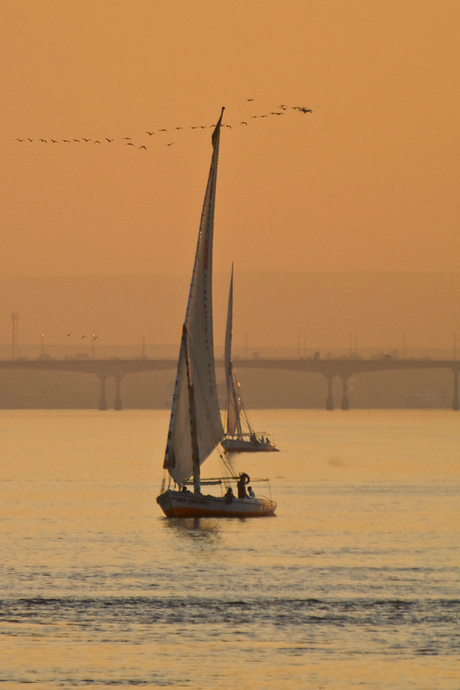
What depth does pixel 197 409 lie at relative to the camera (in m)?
70.1

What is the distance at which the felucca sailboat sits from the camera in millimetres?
68625

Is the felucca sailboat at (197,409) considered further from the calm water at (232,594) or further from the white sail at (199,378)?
the calm water at (232,594)

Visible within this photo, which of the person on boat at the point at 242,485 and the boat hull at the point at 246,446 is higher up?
the boat hull at the point at 246,446

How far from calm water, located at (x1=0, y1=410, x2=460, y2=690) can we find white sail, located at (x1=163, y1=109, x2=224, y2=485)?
143 inches

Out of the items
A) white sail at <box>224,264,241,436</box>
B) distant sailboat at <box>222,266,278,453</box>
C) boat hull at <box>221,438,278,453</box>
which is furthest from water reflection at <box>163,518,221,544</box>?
boat hull at <box>221,438,278,453</box>

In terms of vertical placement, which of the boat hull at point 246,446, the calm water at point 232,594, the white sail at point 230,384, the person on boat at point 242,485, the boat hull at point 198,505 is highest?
the white sail at point 230,384

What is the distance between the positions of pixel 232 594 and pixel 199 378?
22234 mm

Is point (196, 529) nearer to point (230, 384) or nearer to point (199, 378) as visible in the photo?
point (199, 378)

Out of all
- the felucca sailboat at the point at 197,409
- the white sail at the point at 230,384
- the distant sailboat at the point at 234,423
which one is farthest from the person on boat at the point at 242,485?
the distant sailboat at the point at 234,423

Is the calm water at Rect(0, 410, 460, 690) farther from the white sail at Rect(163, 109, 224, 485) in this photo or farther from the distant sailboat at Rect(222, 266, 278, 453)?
the distant sailboat at Rect(222, 266, 278, 453)

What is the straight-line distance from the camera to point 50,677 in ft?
117

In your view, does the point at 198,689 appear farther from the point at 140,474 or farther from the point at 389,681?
the point at 140,474

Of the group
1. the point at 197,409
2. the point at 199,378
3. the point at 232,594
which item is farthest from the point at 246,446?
the point at 232,594

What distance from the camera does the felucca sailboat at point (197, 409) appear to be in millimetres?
68625
